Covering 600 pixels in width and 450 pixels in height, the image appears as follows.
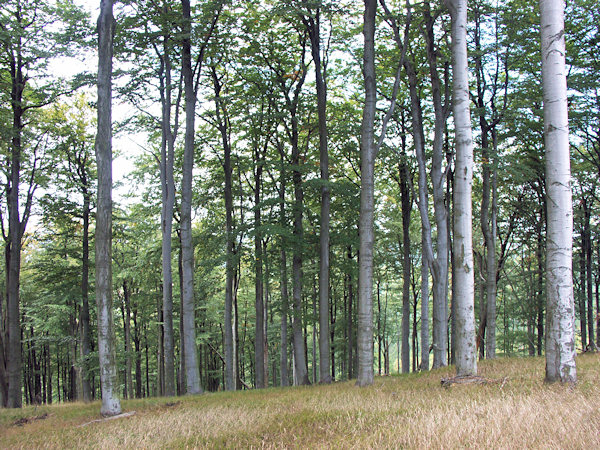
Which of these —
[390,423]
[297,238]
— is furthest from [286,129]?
[390,423]

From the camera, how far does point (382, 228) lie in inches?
950

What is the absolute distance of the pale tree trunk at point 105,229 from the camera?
902 cm

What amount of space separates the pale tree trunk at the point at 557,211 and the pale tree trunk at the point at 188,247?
10.2 metres

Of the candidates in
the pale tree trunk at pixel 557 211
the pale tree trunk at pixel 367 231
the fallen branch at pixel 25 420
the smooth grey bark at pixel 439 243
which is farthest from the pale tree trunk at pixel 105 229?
the smooth grey bark at pixel 439 243

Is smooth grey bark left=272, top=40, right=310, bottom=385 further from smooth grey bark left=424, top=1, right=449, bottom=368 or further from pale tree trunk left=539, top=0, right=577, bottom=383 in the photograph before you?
pale tree trunk left=539, top=0, right=577, bottom=383

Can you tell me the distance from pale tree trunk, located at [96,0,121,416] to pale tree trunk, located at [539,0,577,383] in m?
8.40

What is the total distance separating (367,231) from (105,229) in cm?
611

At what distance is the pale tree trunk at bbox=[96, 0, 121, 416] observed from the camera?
29.6 feet

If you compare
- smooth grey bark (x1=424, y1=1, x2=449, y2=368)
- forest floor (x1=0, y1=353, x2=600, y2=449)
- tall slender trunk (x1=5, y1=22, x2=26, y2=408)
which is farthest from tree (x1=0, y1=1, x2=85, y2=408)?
smooth grey bark (x1=424, y1=1, x2=449, y2=368)

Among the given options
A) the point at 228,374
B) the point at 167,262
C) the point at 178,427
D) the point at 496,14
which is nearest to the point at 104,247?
the point at 178,427

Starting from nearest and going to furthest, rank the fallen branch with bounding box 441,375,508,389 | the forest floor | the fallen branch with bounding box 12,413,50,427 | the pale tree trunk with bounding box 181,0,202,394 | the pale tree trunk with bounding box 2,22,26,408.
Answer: the forest floor → the fallen branch with bounding box 441,375,508,389 → the fallen branch with bounding box 12,413,50,427 → the pale tree trunk with bounding box 181,0,202,394 → the pale tree trunk with bounding box 2,22,26,408

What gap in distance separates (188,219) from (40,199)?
8920mm

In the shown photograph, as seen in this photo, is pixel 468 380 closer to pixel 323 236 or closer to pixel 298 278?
pixel 323 236

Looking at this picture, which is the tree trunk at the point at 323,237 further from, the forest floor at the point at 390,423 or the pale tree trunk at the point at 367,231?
the forest floor at the point at 390,423
